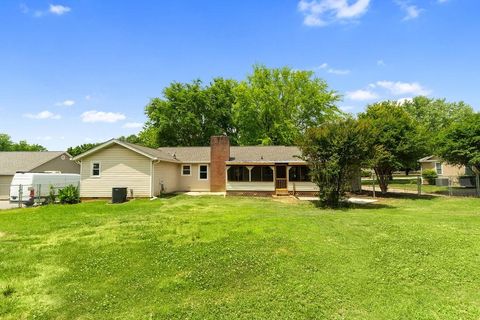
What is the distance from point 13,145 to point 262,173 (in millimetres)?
86254

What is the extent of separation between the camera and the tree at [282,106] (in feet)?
136

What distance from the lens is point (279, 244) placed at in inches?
304

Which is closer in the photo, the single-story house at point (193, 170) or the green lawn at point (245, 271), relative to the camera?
the green lawn at point (245, 271)

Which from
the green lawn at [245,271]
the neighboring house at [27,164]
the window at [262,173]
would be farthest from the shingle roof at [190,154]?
the green lawn at [245,271]

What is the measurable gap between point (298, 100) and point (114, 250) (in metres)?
37.2

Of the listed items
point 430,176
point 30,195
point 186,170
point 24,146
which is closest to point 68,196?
point 30,195

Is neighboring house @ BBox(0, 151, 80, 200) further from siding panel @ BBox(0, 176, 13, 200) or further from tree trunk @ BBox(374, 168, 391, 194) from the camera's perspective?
tree trunk @ BBox(374, 168, 391, 194)

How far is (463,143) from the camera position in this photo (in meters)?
20.3

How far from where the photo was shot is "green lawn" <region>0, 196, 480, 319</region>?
196 inches

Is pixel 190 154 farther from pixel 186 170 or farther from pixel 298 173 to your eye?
pixel 298 173

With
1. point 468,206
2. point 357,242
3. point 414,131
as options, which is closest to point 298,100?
point 414,131

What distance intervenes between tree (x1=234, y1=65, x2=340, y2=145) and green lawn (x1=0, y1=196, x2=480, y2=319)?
32080 millimetres

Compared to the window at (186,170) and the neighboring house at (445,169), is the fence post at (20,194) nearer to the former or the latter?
the window at (186,170)

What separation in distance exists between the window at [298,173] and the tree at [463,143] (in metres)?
9.96
